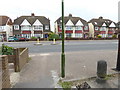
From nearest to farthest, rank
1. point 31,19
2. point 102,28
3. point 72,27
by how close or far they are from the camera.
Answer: point 31,19 → point 72,27 → point 102,28

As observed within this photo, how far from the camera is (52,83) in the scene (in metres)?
4.63

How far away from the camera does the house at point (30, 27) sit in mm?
38031

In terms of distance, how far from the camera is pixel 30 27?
126ft

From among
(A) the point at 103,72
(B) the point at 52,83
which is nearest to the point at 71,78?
(B) the point at 52,83

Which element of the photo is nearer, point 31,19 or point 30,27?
point 30,27

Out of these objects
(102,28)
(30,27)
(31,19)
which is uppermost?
(31,19)

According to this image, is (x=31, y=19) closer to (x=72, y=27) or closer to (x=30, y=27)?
(x=30, y=27)

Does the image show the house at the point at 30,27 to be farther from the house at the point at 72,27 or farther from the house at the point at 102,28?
the house at the point at 102,28

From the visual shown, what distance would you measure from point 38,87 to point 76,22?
3983 cm

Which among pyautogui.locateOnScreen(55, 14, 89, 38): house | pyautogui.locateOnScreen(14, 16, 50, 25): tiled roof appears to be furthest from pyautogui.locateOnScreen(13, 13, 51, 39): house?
pyautogui.locateOnScreen(55, 14, 89, 38): house

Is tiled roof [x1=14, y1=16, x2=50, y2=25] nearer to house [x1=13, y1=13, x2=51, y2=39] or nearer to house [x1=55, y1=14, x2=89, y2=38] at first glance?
house [x1=13, y1=13, x2=51, y2=39]

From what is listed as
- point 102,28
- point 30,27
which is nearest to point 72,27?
point 102,28

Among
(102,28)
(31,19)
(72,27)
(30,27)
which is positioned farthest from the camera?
(102,28)

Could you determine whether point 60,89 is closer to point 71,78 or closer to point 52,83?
point 52,83
